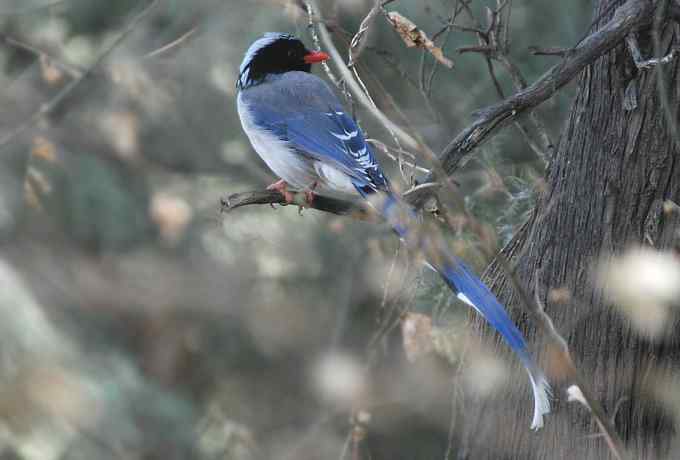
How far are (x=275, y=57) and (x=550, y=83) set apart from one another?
173 cm

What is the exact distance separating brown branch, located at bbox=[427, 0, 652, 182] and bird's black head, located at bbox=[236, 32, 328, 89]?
157 centimetres

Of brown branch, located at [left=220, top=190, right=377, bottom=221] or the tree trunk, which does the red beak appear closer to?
brown branch, located at [left=220, top=190, right=377, bottom=221]

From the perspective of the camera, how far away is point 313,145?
13.0 ft

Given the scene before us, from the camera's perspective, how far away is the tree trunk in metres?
3.05

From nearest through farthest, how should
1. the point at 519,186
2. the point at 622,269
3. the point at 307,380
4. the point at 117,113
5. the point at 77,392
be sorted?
the point at 622,269 < the point at 519,186 < the point at 77,392 < the point at 117,113 < the point at 307,380

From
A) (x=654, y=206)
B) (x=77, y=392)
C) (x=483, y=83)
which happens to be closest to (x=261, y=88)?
(x=483, y=83)

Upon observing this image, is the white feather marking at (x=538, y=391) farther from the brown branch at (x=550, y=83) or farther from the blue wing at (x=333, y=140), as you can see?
the blue wing at (x=333, y=140)

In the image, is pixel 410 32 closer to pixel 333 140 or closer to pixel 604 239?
pixel 604 239

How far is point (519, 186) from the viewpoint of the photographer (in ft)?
13.6

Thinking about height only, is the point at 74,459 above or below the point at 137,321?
below

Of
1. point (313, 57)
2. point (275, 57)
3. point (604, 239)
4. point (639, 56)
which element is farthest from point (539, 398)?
point (275, 57)

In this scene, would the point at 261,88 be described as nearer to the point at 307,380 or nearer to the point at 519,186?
the point at 519,186

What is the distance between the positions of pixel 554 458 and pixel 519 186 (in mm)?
1320

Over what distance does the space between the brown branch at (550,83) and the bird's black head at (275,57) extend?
1.57 metres
